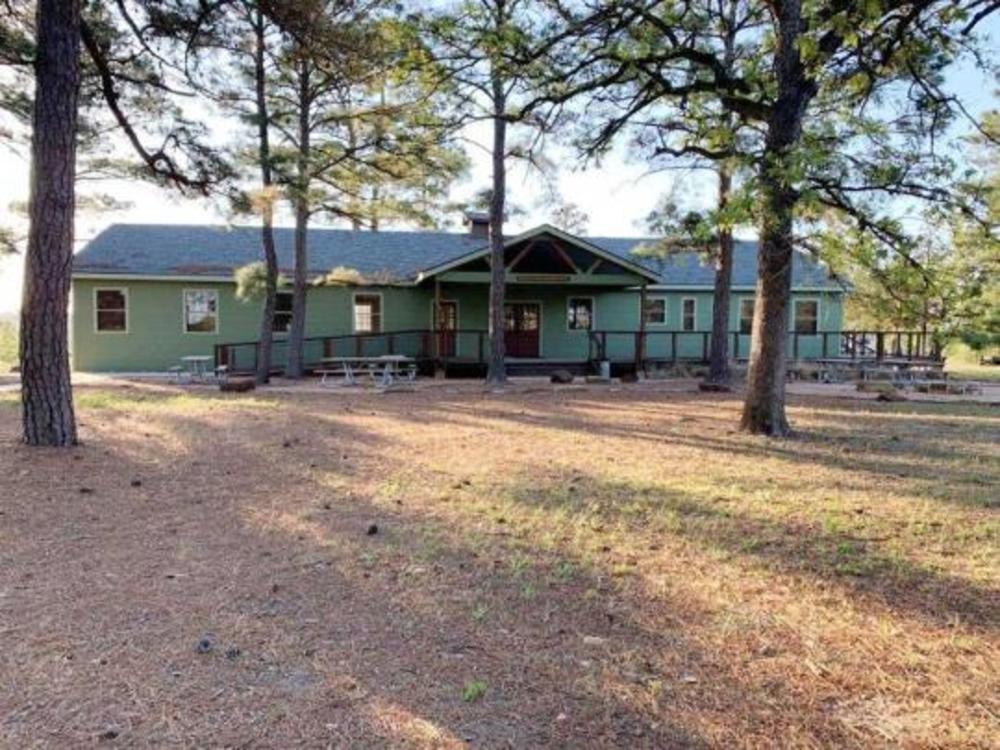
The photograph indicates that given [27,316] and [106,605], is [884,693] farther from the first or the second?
[27,316]

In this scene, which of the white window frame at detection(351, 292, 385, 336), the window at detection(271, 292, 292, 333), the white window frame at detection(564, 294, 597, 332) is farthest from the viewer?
the white window frame at detection(564, 294, 597, 332)

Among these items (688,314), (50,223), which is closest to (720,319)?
(688,314)

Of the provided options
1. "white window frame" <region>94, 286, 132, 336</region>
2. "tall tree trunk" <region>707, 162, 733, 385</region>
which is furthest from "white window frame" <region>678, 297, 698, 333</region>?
"white window frame" <region>94, 286, 132, 336</region>

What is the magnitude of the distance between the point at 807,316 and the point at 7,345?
32.8 metres

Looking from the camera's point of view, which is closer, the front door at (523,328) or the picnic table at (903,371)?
the picnic table at (903,371)

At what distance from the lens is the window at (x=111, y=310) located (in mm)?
21125

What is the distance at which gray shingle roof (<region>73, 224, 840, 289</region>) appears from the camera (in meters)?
21.4

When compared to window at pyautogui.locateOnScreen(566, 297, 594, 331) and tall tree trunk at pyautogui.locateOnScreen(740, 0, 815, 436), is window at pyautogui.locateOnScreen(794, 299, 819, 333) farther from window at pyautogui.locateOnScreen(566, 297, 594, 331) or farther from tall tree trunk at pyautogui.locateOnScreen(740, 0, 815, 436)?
tall tree trunk at pyautogui.locateOnScreen(740, 0, 815, 436)

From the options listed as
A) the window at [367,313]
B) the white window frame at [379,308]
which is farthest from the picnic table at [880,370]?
the window at [367,313]

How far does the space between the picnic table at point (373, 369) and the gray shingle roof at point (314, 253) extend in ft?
8.79

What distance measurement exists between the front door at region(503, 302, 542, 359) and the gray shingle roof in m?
2.41

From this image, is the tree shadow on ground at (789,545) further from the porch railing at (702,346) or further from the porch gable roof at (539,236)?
Answer: the porch railing at (702,346)

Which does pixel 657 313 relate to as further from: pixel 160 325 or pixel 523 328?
pixel 160 325

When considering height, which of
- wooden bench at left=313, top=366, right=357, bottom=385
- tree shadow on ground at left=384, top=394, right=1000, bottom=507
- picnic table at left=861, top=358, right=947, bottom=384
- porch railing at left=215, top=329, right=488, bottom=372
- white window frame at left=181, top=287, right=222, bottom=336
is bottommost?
tree shadow on ground at left=384, top=394, right=1000, bottom=507
